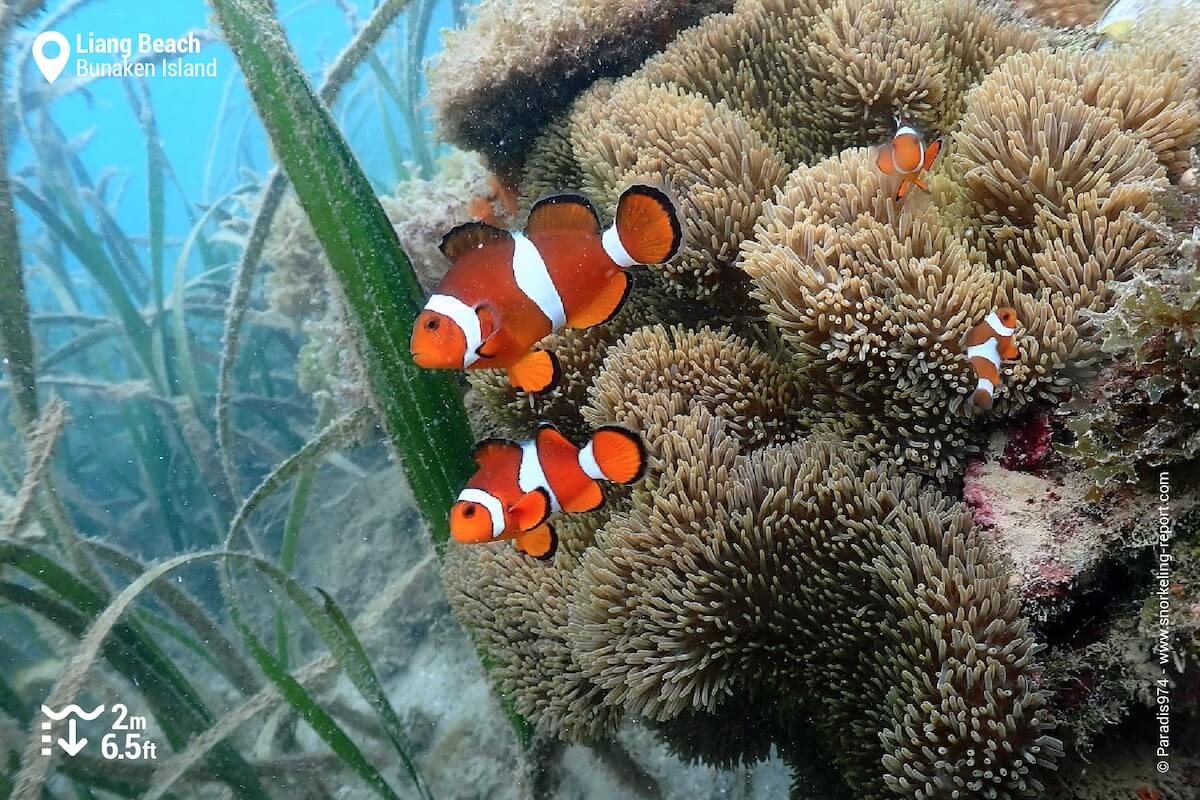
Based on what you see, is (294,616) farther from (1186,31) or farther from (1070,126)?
(1186,31)

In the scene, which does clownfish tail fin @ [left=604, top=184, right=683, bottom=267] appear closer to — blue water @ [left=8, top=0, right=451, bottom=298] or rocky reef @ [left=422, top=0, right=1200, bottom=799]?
rocky reef @ [left=422, top=0, right=1200, bottom=799]

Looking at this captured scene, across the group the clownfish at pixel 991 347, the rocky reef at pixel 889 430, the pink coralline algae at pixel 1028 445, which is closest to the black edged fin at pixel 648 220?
the rocky reef at pixel 889 430

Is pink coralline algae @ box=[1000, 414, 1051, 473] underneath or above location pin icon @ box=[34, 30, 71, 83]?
underneath

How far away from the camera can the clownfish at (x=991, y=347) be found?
59.4 inches

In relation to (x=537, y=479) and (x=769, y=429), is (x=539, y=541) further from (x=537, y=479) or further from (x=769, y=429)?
(x=769, y=429)

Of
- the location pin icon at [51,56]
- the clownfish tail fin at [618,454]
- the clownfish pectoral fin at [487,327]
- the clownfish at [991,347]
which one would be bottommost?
the clownfish tail fin at [618,454]

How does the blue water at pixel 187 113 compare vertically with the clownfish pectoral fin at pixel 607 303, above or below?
above

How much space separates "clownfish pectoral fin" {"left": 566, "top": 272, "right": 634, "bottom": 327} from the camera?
Result: 1678 mm

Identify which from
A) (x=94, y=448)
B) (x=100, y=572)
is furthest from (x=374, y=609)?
(x=94, y=448)

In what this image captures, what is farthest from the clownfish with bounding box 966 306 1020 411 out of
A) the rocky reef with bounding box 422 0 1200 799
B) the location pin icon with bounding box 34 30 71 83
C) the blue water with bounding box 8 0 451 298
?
the location pin icon with bounding box 34 30 71 83

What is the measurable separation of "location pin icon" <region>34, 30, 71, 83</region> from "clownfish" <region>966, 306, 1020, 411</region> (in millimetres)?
5748

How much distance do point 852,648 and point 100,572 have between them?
130 inches

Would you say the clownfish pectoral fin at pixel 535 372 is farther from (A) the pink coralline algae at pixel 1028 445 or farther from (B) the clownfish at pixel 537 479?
(A) the pink coralline algae at pixel 1028 445

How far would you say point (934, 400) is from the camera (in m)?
1.61
